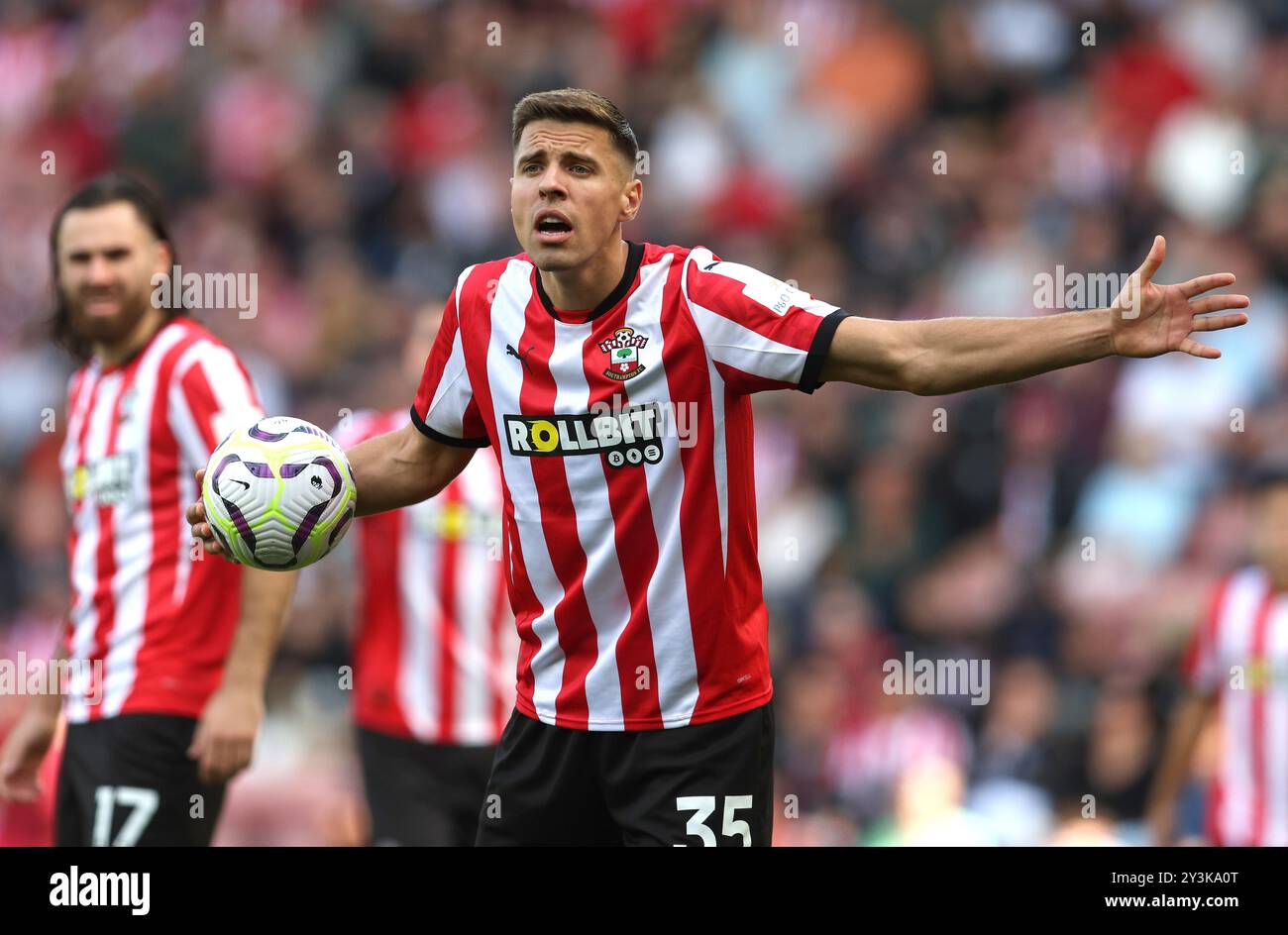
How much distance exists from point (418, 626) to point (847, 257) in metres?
5.64

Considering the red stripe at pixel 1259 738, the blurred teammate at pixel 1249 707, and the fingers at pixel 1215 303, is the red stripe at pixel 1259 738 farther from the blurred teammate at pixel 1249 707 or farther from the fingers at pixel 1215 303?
the fingers at pixel 1215 303

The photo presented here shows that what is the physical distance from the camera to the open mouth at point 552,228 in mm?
4477

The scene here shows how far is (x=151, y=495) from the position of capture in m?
5.70

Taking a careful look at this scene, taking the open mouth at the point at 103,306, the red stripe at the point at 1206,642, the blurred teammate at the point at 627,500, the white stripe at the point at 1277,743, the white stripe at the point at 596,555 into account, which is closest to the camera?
the blurred teammate at the point at 627,500

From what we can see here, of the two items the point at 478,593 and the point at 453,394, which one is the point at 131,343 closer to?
the point at 453,394

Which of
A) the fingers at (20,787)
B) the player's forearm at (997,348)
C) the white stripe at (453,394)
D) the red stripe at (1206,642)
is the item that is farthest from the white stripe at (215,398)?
the red stripe at (1206,642)

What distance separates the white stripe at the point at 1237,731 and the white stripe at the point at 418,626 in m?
3.46

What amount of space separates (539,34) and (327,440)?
9.01 m

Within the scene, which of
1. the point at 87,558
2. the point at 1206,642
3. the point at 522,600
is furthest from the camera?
the point at 1206,642

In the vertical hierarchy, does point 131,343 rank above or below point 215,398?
above

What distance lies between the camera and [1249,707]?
7637mm

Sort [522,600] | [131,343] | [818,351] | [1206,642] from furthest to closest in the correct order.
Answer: [1206,642], [131,343], [522,600], [818,351]

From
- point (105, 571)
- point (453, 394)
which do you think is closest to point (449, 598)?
point (105, 571)

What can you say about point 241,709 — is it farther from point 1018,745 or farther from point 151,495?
point 1018,745
